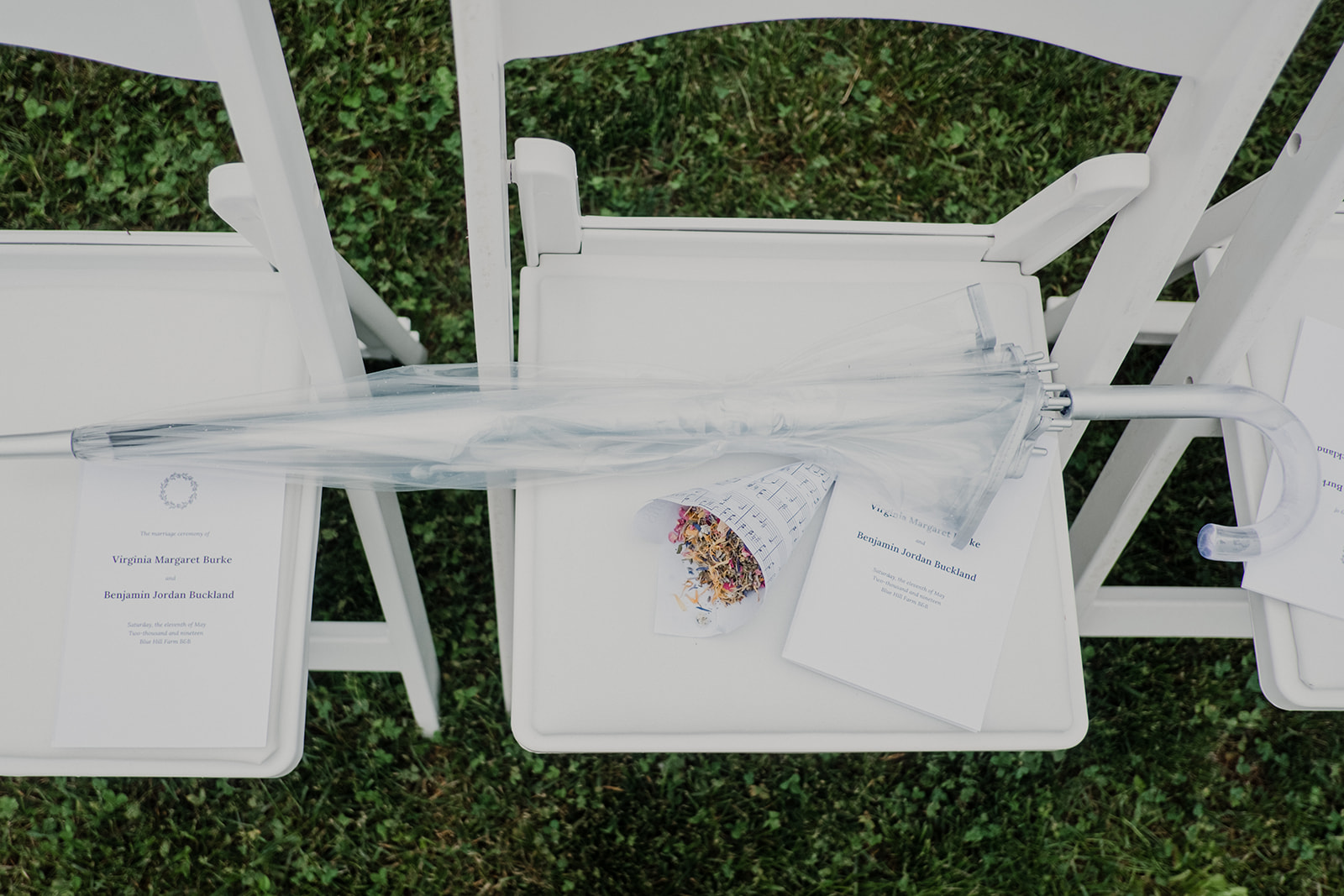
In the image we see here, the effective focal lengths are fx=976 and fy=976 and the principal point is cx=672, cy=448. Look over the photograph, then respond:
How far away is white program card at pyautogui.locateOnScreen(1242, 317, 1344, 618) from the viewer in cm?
90

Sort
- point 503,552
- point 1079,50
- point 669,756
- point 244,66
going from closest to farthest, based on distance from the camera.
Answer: point 244,66 → point 1079,50 → point 503,552 → point 669,756

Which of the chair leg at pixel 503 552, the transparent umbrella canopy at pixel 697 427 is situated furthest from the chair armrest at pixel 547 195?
the chair leg at pixel 503 552

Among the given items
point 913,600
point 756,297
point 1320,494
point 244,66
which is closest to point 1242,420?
point 1320,494

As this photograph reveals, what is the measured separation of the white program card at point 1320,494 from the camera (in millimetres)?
902

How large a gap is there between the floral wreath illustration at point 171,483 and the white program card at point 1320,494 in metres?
0.97

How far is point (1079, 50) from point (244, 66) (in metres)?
0.63

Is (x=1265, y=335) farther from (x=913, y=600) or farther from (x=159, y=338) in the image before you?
(x=159, y=338)

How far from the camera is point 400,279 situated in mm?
1630

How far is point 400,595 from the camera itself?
3.75 feet

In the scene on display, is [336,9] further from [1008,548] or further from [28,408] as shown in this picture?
[1008,548]

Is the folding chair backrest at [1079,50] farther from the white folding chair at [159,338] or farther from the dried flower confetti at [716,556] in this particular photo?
the dried flower confetti at [716,556]

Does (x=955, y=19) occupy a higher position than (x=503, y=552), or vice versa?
(x=955, y=19)

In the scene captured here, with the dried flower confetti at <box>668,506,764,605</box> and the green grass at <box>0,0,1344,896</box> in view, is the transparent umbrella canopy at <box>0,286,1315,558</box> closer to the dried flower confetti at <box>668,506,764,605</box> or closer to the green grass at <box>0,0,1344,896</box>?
the dried flower confetti at <box>668,506,764,605</box>

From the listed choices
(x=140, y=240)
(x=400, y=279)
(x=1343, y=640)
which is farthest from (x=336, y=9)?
(x=1343, y=640)
